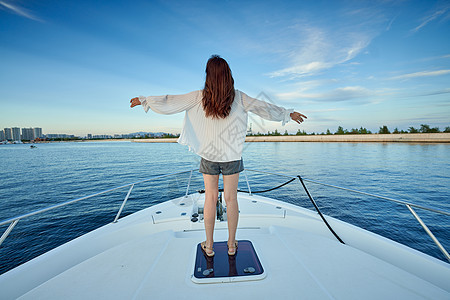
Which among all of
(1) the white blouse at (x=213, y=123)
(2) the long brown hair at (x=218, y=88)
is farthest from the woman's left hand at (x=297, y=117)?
(2) the long brown hair at (x=218, y=88)

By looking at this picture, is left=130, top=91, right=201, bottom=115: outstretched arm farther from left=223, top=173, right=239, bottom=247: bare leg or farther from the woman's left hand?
the woman's left hand

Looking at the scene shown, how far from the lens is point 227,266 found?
1288 millimetres

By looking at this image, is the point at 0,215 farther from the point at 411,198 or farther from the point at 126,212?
the point at 411,198

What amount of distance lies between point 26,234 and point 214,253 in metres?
5.97

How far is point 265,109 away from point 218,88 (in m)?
0.36

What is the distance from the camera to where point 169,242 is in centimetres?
161

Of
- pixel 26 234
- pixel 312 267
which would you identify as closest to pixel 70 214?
pixel 26 234

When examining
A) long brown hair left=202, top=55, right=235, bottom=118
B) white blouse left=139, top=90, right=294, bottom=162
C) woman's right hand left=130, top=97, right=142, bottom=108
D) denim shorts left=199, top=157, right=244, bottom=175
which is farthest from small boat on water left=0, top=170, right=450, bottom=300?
long brown hair left=202, top=55, right=235, bottom=118

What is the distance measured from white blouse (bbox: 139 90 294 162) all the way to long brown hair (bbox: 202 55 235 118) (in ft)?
0.17

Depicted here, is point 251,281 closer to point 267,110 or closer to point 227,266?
point 227,266

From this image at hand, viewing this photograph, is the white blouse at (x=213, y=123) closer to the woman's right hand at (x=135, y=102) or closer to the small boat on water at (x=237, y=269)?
the woman's right hand at (x=135, y=102)

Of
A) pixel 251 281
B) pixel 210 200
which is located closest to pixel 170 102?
pixel 210 200

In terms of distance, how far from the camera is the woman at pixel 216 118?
125cm

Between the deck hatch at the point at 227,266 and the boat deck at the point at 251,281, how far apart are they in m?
0.03
